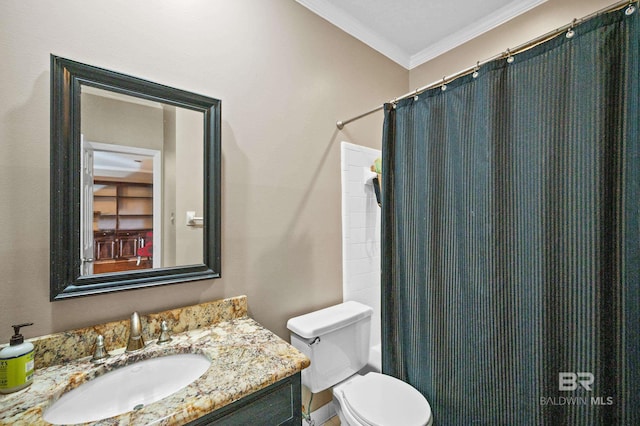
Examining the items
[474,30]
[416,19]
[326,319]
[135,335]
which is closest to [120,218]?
[135,335]

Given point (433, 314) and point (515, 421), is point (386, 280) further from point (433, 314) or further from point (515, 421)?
point (515, 421)

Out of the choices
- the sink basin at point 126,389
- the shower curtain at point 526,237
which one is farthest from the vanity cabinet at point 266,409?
the shower curtain at point 526,237

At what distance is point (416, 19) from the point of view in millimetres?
1945

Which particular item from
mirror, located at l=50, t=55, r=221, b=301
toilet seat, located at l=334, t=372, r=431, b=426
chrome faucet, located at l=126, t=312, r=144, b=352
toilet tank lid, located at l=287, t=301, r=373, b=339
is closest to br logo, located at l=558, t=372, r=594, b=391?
toilet seat, located at l=334, t=372, r=431, b=426

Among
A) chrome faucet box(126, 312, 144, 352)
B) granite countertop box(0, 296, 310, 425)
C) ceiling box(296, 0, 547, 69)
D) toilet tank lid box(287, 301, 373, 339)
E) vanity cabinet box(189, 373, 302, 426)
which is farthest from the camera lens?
ceiling box(296, 0, 547, 69)

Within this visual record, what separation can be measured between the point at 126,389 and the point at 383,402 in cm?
110

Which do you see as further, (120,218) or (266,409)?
(120,218)

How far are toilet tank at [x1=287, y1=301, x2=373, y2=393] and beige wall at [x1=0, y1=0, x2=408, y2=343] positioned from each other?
12 centimetres

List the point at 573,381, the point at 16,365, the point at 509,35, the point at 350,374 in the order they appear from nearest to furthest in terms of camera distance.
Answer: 1. the point at 16,365
2. the point at 573,381
3. the point at 350,374
4. the point at 509,35

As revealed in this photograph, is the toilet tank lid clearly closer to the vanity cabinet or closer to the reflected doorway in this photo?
the vanity cabinet

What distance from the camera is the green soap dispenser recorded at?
2.55 feet

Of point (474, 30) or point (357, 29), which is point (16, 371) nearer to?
point (357, 29)

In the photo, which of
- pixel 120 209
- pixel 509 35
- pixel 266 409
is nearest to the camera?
pixel 266 409

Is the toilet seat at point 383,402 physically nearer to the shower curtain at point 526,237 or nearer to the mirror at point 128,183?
the shower curtain at point 526,237
